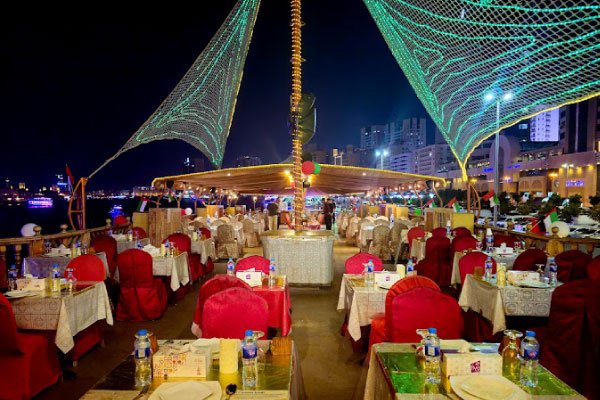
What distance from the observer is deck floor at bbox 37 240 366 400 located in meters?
3.43

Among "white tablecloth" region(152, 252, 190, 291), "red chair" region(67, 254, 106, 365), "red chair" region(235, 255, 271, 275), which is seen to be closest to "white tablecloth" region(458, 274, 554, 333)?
"red chair" region(235, 255, 271, 275)

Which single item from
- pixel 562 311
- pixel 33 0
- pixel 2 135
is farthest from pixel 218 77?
pixel 2 135

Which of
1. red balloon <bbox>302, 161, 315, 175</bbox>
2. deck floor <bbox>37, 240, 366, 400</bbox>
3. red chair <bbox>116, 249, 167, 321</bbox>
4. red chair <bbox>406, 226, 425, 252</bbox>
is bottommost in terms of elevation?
deck floor <bbox>37, 240, 366, 400</bbox>

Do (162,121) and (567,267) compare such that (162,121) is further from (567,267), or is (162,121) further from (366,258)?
(567,267)

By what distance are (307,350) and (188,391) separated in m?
2.81

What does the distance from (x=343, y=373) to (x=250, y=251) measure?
9.38m

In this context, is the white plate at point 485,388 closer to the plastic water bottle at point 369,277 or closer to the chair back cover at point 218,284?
the chair back cover at point 218,284

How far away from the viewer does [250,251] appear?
42.2 ft

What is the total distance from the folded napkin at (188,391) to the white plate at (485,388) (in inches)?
44.9

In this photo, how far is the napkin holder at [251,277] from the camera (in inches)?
171

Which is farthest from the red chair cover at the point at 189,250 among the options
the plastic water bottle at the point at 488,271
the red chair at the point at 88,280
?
the plastic water bottle at the point at 488,271

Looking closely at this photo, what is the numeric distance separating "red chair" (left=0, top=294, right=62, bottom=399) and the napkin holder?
1968mm

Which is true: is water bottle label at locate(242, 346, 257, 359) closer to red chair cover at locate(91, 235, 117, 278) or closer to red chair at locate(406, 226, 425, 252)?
red chair cover at locate(91, 235, 117, 278)

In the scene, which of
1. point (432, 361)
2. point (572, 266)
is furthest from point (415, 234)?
point (432, 361)
